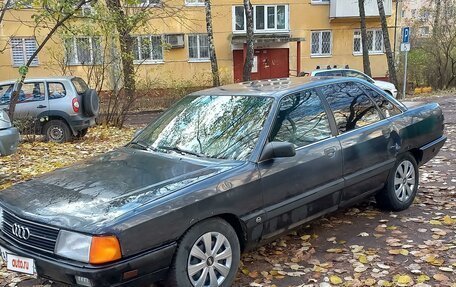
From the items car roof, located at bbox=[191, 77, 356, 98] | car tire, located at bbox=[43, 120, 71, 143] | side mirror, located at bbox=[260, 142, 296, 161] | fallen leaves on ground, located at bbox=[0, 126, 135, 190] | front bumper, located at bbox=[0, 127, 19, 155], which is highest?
car roof, located at bbox=[191, 77, 356, 98]

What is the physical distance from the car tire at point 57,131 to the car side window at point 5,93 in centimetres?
110

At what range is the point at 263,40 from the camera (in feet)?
80.6

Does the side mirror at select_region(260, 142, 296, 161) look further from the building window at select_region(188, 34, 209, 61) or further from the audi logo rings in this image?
the building window at select_region(188, 34, 209, 61)

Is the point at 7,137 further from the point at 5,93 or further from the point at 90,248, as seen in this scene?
the point at 5,93

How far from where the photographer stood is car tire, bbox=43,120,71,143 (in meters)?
10.9

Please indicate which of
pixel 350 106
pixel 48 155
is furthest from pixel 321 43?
pixel 350 106

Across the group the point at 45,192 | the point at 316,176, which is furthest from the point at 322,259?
the point at 45,192

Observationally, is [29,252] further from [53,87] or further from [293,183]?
[53,87]

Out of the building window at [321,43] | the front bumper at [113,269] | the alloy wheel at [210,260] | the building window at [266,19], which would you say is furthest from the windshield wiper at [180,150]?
the building window at [321,43]

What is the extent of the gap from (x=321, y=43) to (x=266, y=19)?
3.67 meters

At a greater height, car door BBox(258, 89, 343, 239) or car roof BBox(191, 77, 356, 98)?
car roof BBox(191, 77, 356, 98)

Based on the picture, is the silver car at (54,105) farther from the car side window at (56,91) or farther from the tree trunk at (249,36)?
the tree trunk at (249,36)

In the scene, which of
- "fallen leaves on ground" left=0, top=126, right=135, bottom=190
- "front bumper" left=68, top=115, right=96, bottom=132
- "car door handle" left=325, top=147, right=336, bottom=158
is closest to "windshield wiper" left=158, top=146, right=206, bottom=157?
"car door handle" left=325, top=147, right=336, bottom=158

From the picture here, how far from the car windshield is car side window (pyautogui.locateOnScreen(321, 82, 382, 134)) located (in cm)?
83
